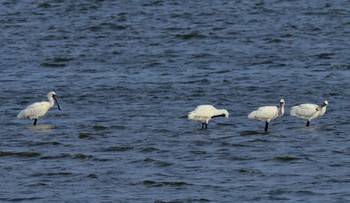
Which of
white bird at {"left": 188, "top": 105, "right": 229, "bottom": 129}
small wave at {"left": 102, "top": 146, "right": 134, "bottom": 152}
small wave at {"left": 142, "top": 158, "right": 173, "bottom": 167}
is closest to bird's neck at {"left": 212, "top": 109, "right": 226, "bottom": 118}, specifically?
white bird at {"left": 188, "top": 105, "right": 229, "bottom": 129}

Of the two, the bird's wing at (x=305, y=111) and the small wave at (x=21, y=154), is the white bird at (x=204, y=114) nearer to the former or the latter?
the bird's wing at (x=305, y=111)

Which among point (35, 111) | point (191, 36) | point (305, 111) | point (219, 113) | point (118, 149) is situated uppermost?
point (305, 111)

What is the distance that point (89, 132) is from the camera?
19.8 meters

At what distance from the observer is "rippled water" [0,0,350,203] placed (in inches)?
611

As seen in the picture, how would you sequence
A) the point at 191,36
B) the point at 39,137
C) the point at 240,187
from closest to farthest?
the point at 240,187 < the point at 39,137 < the point at 191,36

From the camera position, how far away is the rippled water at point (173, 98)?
611 inches

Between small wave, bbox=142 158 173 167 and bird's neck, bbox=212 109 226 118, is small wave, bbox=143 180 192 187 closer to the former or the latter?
small wave, bbox=142 158 173 167

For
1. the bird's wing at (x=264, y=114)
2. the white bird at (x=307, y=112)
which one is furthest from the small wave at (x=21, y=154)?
the white bird at (x=307, y=112)

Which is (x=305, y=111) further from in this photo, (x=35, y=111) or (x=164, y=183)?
(x=164, y=183)

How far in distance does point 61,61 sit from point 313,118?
10216 mm

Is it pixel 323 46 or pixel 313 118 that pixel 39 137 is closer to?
pixel 313 118

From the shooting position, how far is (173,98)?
76.9 feet

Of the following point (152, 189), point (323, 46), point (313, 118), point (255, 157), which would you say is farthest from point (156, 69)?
point (152, 189)

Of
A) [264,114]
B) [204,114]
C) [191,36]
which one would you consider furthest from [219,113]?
[191,36]
